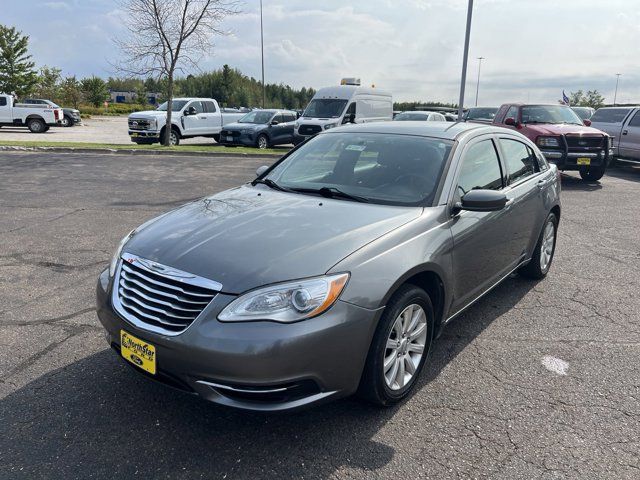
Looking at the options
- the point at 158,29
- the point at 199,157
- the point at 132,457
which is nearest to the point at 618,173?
the point at 199,157

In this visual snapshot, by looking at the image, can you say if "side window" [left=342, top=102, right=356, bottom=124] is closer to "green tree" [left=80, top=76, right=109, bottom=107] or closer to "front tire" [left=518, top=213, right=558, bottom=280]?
"front tire" [left=518, top=213, right=558, bottom=280]

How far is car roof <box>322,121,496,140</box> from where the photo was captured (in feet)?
13.6

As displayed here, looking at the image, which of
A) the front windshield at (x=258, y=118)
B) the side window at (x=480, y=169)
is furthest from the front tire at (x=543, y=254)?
the front windshield at (x=258, y=118)

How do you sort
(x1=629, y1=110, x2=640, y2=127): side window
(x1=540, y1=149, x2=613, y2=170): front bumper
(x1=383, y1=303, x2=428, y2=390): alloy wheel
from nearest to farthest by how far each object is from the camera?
(x1=383, y1=303, x2=428, y2=390): alloy wheel, (x1=540, y1=149, x2=613, y2=170): front bumper, (x1=629, y1=110, x2=640, y2=127): side window

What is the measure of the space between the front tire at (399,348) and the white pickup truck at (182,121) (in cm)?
1826

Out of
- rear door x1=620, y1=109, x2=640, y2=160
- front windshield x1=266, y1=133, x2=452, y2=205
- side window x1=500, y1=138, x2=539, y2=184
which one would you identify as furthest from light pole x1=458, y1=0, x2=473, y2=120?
front windshield x1=266, y1=133, x2=452, y2=205

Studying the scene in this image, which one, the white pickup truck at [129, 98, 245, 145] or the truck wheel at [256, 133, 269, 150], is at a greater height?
the white pickup truck at [129, 98, 245, 145]

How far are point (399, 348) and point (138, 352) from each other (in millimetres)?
1459

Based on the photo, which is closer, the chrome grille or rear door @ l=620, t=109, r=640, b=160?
the chrome grille

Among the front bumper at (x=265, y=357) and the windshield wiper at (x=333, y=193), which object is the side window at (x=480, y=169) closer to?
the windshield wiper at (x=333, y=193)

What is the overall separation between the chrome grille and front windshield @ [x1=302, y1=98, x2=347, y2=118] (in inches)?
667

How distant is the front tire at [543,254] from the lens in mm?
5245

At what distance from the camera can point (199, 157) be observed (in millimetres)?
16328

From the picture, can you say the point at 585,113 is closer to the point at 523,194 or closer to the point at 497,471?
the point at 523,194
